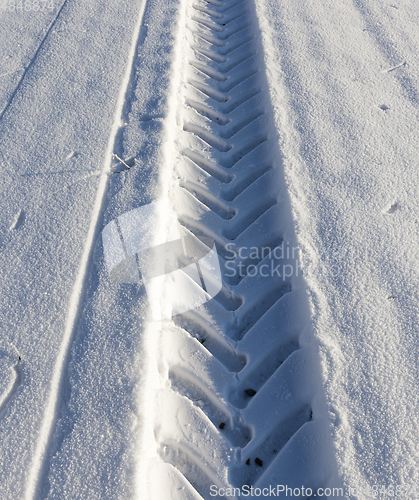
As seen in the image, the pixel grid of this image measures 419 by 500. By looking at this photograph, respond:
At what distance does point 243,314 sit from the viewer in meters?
1.44

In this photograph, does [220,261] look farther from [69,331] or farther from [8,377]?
[8,377]

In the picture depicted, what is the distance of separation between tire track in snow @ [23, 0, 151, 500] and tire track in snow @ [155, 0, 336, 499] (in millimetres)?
323

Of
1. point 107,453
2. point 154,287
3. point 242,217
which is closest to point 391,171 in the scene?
point 242,217

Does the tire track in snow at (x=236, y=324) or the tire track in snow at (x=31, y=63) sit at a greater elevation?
the tire track in snow at (x=31, y=63)

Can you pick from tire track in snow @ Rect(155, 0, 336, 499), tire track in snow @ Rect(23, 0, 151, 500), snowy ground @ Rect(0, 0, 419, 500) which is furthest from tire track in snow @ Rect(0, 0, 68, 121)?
tire track in snow @ Rect(155, 0, 336, 499)

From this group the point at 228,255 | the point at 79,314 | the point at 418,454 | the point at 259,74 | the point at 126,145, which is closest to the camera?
the point at 418,454

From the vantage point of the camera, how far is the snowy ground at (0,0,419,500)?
109 cm

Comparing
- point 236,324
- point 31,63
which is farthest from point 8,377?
point 31,63

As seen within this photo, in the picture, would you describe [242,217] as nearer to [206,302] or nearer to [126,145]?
[206,302]

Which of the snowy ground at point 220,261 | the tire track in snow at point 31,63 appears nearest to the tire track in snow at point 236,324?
the snowy ground at point 220,261

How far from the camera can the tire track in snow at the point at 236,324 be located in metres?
1.15

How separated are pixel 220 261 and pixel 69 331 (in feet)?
2.17

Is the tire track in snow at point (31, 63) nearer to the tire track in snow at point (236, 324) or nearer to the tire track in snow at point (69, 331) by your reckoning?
the tire track in snow at point (69, 331)

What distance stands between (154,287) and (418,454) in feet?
3.18
